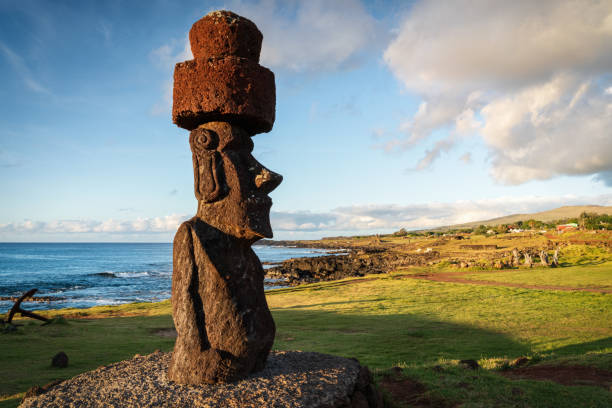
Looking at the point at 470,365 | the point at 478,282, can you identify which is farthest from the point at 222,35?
the point at 478,282

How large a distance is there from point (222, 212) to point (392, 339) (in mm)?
8579

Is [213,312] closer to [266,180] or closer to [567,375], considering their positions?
[266,180]

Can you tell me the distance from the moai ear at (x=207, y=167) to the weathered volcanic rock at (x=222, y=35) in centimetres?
123

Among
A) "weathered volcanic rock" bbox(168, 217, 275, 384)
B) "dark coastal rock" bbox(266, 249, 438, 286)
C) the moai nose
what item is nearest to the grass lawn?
"weathered volcanic rock" bbox(168, 217, 275, 384)

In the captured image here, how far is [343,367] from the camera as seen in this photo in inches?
231

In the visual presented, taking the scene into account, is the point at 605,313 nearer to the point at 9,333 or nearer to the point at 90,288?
the point at 9,333

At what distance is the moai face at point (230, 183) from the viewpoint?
5.73 meters

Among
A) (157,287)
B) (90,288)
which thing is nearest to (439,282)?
(157,287)

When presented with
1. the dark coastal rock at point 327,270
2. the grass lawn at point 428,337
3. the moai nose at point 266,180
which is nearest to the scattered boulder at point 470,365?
the grass lawn at point 428,337

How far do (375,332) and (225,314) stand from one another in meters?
9.25

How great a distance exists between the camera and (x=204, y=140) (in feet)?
19.4

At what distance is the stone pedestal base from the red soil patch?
3.87 metres

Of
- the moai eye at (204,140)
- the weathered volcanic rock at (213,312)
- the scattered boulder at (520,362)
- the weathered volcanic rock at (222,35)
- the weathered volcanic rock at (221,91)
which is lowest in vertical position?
the scattered boulder at (520,362)

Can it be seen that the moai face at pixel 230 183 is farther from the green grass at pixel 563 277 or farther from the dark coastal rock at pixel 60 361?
the green grass at pixel 563 277
